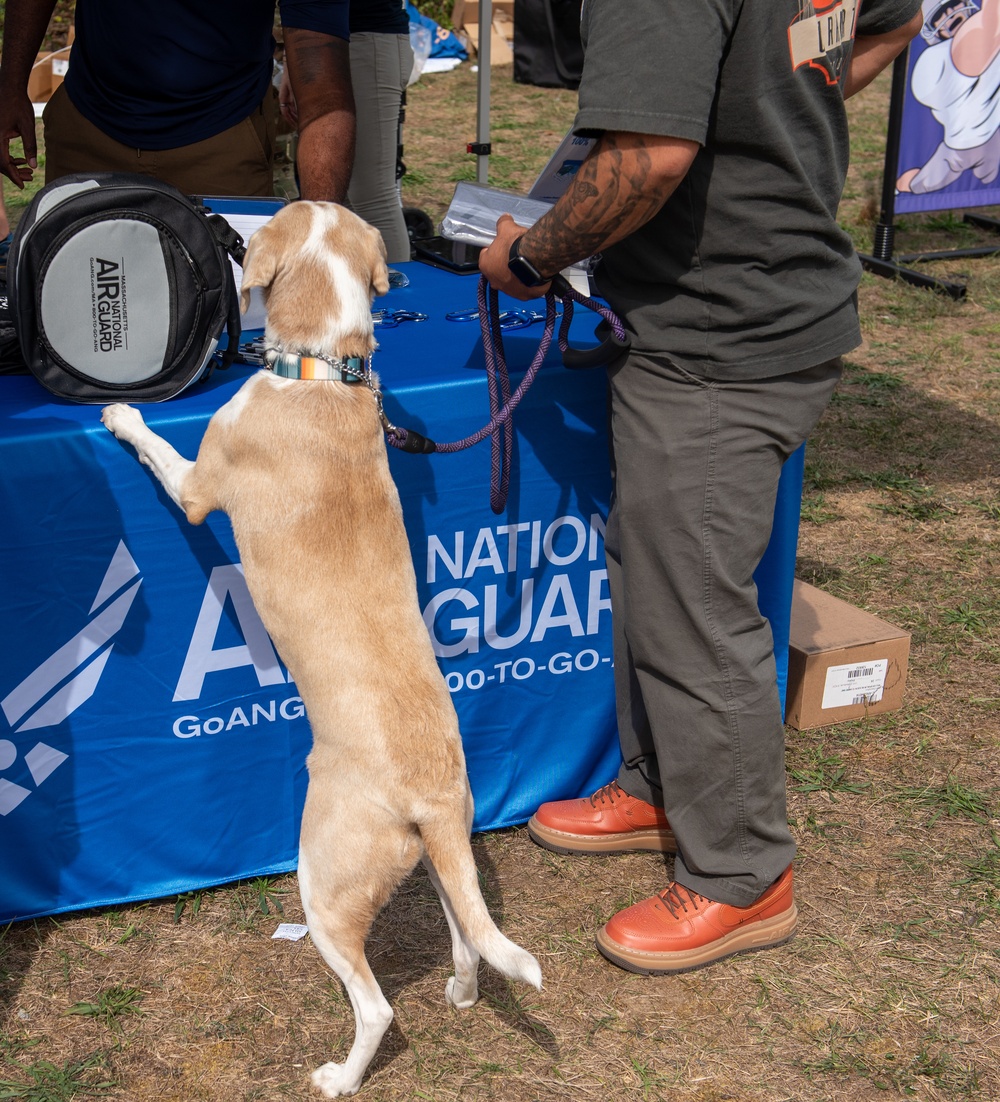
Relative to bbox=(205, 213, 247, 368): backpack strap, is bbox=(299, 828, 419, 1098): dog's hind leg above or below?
below

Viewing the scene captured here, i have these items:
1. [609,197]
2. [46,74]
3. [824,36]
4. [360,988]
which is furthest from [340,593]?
[46,74]

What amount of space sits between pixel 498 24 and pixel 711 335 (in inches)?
493

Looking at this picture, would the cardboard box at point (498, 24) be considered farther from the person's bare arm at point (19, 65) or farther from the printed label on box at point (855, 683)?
the printed label on box at point (855, 683)

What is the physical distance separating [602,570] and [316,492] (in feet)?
3.04

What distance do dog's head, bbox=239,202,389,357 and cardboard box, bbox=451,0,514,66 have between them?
12088 mm

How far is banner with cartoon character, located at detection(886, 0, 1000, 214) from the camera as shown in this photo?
6930mm

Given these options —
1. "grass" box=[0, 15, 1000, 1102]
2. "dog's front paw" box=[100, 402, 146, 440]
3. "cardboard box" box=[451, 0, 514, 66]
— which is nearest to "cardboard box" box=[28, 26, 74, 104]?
"cardboard box" box=[451, 0, 514, 66]

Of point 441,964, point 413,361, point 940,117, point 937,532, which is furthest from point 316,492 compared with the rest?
point 940,117

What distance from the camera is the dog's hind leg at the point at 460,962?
7.34ft

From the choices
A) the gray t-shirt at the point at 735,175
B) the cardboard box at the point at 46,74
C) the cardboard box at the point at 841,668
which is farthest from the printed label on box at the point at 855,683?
the cardboard box at the point at 46,74

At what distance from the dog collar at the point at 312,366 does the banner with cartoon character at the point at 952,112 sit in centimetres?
591

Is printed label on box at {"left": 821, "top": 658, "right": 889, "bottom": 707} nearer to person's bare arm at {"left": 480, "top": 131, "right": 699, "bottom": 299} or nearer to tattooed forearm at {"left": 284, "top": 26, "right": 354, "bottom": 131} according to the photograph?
person's bare arm at {"left": 480, "top": 131, "right": 699, "bottom": 299}

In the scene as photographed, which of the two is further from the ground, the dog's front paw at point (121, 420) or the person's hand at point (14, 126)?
the person's hand at point (14, 126)

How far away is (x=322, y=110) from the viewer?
3.27 metres
